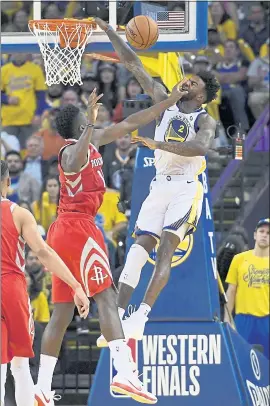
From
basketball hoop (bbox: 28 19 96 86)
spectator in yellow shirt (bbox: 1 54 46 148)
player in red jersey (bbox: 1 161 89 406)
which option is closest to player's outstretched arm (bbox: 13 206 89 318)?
player in red jersey (bbox: 1 161 89 406)

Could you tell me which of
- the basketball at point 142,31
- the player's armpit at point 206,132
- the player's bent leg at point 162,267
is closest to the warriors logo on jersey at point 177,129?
the player's armpit at point 206,132

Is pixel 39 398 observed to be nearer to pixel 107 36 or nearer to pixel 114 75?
pixel 107 36

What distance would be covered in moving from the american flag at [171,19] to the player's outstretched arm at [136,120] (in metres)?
1.12

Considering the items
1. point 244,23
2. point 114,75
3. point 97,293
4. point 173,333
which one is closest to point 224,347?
point 173,333

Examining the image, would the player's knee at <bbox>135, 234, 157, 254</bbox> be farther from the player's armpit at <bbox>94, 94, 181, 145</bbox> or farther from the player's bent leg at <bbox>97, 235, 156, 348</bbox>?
the player's armpit at <bbox>94, 94, 181, 145</bbox>

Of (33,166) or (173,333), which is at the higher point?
(33,166)

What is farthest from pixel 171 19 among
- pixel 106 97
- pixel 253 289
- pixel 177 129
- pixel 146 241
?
pixel 106 97

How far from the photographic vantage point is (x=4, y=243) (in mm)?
10477

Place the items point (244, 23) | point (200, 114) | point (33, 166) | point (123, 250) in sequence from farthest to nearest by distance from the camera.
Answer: point (244, 23)
point (33, 166)
point (123, 250)
point (200, 114)

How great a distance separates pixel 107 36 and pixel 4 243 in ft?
8.81

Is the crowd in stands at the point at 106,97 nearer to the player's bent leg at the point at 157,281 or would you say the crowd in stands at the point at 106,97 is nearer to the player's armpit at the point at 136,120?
the player's bent leg at the point at 157,281

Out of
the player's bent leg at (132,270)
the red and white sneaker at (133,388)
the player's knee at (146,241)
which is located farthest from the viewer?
the player's knee at (146,241)

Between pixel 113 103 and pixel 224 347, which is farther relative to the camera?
pixel 113 103

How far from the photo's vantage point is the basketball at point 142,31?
38.5 feet
